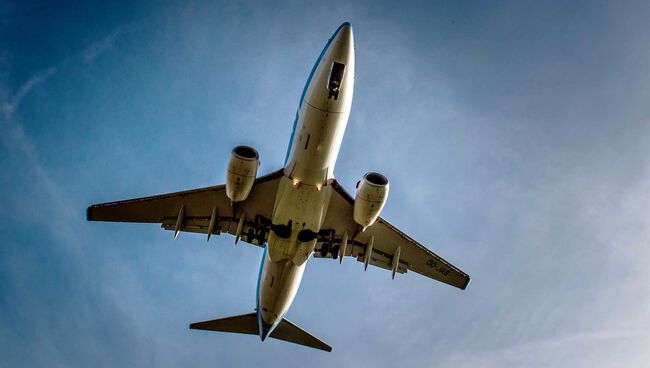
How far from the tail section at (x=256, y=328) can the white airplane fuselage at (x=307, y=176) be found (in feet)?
4.02

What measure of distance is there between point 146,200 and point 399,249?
11.8 meters

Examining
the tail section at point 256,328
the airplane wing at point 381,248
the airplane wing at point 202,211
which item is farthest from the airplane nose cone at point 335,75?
the tail section at point 256,328

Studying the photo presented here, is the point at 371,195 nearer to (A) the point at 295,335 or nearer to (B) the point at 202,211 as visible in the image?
(B) the point at 202,211

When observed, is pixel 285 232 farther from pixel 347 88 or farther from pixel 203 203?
pixel 347 88

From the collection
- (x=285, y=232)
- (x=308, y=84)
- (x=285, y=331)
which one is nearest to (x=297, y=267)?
(x=285, y=232)

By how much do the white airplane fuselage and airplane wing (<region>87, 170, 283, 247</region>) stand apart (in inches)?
39.9

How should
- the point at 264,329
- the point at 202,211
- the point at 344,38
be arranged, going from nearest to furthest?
1. the point at 344,38
2. the point at 202,211
3. the point at 264,329

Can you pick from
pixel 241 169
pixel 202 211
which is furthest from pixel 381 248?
pixel 241 169

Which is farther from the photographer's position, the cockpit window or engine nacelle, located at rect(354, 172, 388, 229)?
engine nacelle, located at rect(354, 172, 388, 229)

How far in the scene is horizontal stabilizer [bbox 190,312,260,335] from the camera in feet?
85.0

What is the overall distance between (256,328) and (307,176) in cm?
1043

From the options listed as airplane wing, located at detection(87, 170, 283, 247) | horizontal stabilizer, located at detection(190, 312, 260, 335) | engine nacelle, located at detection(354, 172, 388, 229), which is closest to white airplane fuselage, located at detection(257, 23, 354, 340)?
airplane wing, located at detection(87, 170, 283, 247)

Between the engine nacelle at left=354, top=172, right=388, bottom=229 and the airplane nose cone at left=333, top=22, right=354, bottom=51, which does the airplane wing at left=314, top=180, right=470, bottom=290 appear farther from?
the airplane nose cone at left=333, top=22, right=354, bottom=51

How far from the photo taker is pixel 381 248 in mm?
25078
